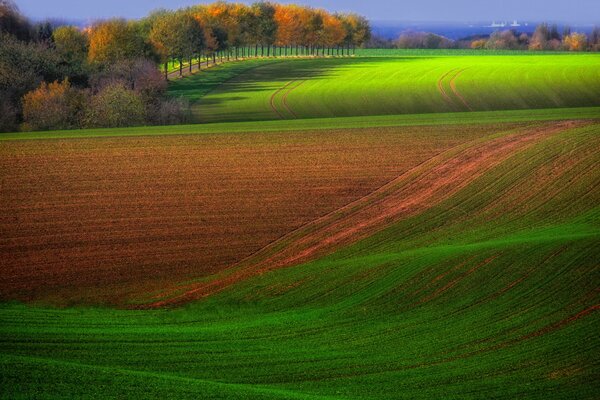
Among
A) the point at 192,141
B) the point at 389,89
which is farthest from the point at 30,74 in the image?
the point at 389,89

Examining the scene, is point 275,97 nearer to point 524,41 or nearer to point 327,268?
point 327,268

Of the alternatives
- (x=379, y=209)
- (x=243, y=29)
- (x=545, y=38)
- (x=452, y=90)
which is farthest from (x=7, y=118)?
(x=545, y=38)

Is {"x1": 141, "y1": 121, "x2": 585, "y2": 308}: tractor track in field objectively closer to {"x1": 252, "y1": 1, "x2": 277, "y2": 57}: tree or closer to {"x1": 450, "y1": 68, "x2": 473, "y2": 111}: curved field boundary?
{"x1": 450, "y1": 68, "x2": 473, "y2": 111}: curved field boundary

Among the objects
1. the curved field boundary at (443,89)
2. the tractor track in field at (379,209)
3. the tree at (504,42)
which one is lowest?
the tractor track in field at (379,209)

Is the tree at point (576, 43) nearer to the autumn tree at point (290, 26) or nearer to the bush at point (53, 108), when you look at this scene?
the autumn tree at point (290, 26)

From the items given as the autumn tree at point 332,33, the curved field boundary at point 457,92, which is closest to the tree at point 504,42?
the autumn tree at point 332,33

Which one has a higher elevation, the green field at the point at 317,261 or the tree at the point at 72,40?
the tree at the point at 72,40

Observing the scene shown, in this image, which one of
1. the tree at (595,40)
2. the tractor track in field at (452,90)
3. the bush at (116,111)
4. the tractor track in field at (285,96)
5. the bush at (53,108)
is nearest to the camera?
the bush at (116,111)
